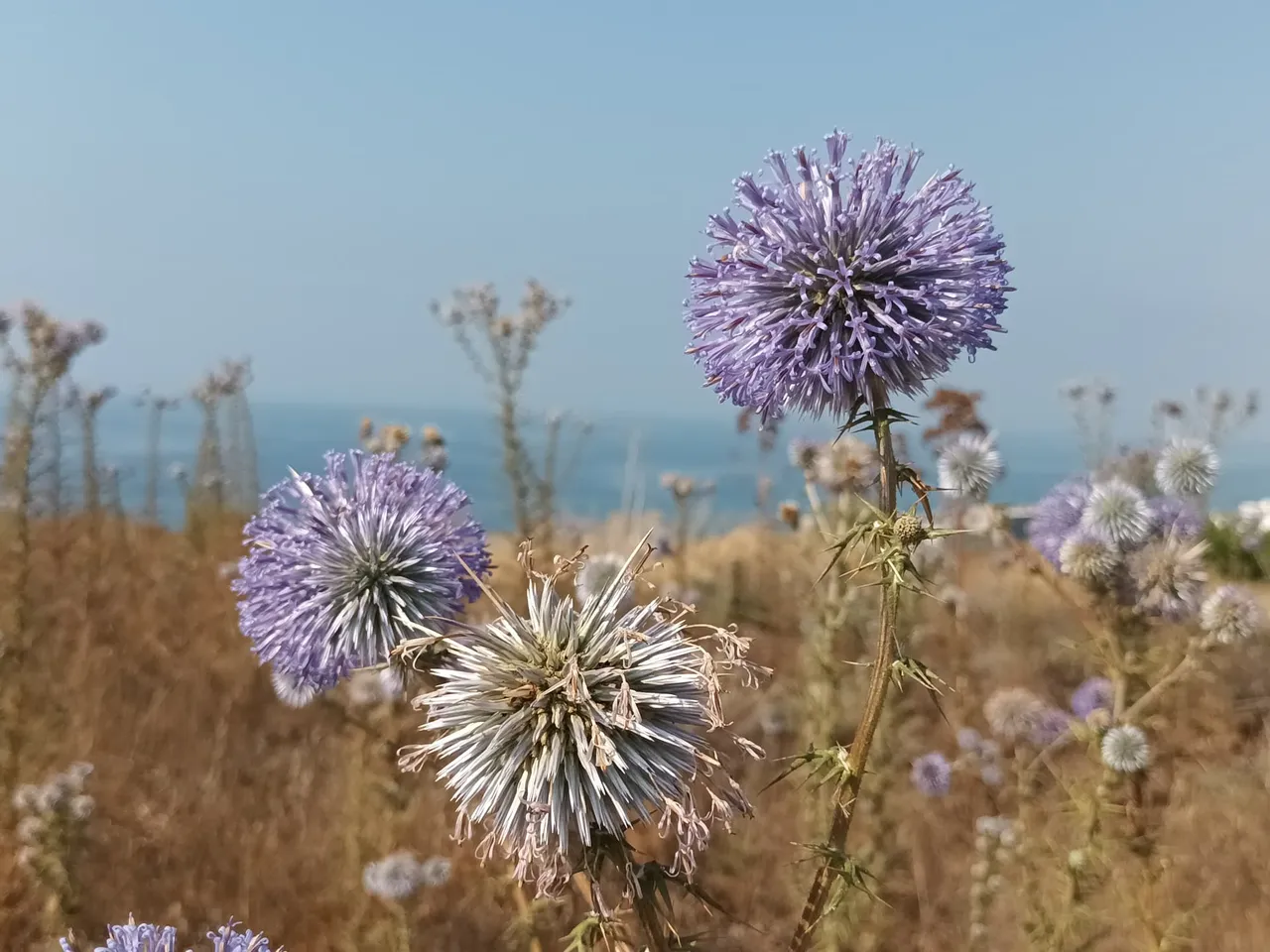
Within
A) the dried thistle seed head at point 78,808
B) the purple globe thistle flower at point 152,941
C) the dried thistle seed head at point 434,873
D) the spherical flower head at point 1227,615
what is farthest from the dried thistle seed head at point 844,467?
the purple globe thistle flower at point 152,941

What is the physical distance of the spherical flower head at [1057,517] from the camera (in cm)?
418

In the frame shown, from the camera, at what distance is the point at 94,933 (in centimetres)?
365

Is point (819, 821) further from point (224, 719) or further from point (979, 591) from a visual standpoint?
point (979, 591)

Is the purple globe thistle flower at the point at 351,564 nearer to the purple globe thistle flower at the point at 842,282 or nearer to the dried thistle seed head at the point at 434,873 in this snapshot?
the purple globe thistle flower at the point at 842,282

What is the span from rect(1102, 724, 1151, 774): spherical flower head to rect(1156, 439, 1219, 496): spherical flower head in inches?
74.7

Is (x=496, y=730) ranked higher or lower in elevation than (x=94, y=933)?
higher

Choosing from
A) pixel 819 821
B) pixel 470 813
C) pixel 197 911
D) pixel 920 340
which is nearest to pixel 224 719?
pixel 197 911

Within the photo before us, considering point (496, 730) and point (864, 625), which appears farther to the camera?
point (864, 625)

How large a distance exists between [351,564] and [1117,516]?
10.8 ft

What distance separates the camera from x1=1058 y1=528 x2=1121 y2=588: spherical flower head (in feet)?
11.9

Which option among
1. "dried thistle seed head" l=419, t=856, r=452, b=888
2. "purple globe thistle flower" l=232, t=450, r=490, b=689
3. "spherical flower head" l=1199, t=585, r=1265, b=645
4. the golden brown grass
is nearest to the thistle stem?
"purple globe thistle flower" l=232, t=450, r=490, b=689

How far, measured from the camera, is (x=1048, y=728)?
15.9 feet

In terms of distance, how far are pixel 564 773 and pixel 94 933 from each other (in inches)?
128

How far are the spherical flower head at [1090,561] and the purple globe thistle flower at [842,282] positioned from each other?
217cm
